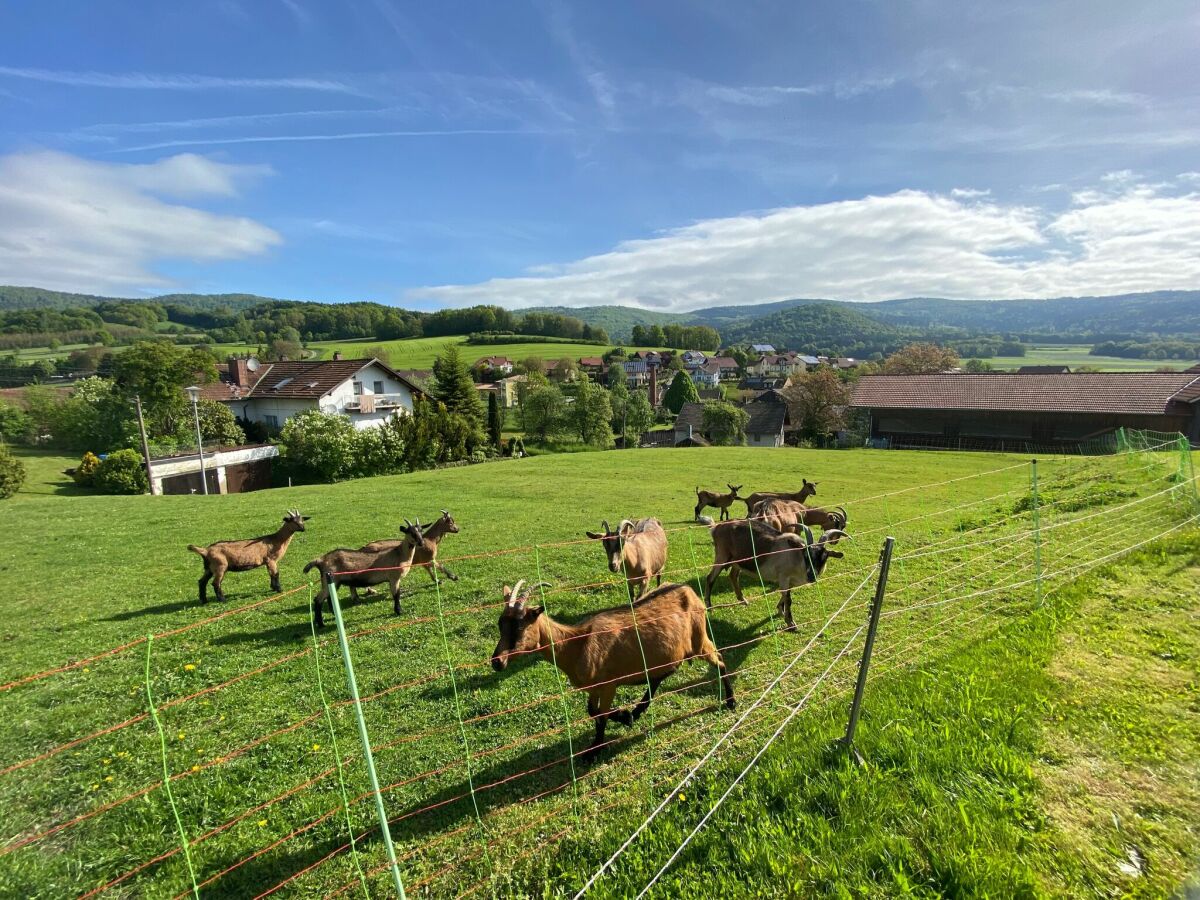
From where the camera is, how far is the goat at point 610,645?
468 cm

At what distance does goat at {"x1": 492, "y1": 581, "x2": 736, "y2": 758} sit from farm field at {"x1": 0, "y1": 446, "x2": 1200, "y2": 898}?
1.05 feet

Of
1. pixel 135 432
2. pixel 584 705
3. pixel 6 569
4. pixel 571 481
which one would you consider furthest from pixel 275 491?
pixel 584 705

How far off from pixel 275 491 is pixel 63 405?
107 ft

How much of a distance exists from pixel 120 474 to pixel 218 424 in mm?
10712

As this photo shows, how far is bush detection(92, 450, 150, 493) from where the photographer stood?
27.3 m

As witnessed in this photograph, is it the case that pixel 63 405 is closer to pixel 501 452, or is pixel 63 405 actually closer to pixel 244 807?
pixel 501 452

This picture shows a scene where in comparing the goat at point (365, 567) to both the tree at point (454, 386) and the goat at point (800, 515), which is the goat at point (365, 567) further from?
the tree at point (454, 386)

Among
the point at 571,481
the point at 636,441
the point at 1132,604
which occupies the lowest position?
the point at 636,441

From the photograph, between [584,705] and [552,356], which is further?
[552,356]

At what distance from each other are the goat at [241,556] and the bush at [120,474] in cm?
2449

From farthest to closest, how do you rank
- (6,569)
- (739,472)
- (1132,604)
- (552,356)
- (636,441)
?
1. (552,356)
2. (636,441)
3. (739,472)
4. (6,569)
5. (1132,604)

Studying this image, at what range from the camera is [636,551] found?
337 inches

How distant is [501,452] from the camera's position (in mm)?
44000

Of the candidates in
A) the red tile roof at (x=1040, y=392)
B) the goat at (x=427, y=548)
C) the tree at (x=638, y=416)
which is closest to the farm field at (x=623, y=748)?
the goat at (x=427, y=548)
